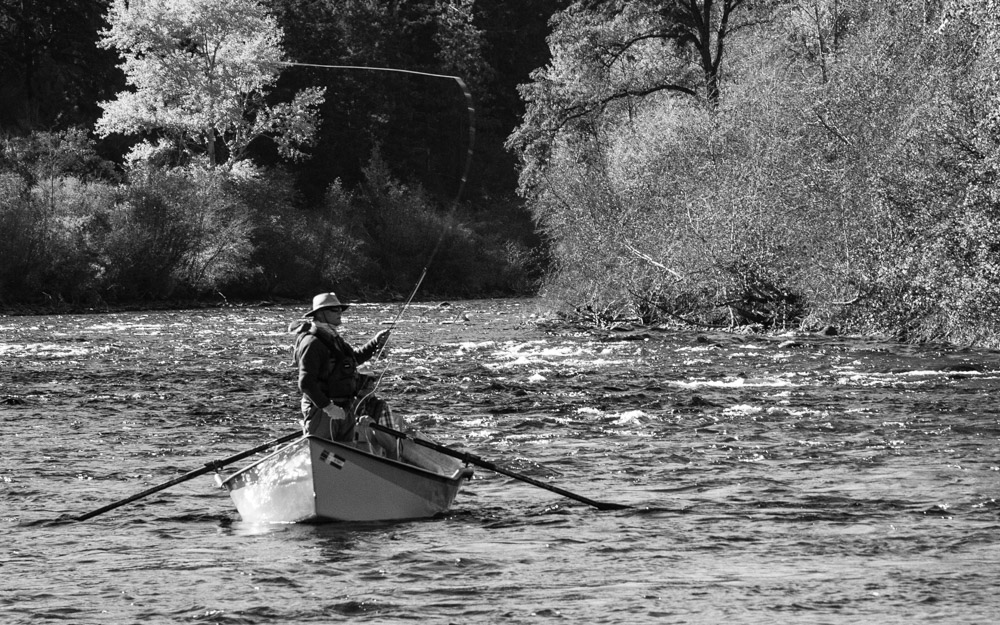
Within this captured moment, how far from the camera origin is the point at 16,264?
43969mm

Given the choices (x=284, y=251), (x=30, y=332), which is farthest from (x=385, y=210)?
(x=30, y=332)

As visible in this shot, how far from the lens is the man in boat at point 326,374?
1184 centimetres

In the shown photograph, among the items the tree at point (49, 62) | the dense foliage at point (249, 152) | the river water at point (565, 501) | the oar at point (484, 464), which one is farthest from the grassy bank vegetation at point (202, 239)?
the oar at point (484, 464)

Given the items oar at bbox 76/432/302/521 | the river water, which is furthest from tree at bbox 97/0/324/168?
oar at bbox 76/432/302/521

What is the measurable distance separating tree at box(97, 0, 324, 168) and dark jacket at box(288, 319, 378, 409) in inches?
1556

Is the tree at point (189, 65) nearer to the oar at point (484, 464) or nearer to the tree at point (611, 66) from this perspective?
the tree at point (611, 66)

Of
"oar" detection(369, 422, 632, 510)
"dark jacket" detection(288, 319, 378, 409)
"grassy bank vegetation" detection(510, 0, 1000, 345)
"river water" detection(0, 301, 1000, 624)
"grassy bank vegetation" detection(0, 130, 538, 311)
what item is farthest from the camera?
"grassy bank vegetation" detection(0, 130, 538, 311)

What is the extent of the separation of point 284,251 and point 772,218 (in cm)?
2757

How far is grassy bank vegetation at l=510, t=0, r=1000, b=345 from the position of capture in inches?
990

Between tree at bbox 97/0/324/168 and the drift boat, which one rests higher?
tree at bbox 97/0/324/168

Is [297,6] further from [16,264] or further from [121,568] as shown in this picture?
[121,568]

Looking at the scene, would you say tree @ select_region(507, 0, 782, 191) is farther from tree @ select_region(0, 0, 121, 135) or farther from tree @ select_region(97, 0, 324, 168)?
tree @ select_region(0, 0, 121, 135)

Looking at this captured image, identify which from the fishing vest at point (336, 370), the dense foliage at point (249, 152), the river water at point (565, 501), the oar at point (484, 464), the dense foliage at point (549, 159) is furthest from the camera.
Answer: the dense foliage at point (249, 152)

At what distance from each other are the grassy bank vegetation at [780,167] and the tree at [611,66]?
0.22ft
